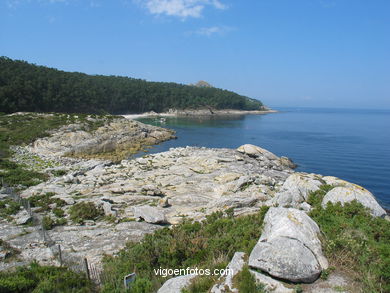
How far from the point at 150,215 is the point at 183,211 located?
2816 mm

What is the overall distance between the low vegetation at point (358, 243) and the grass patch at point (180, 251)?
2496 mm

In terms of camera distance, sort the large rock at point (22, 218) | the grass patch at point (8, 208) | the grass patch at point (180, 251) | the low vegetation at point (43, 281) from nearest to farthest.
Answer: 1. the low vegetation at point (43, 281)
2. the grass patch at point (180, 251)
3. the large rock at point (22, 218)
4. the grass patch at point (8, 208)

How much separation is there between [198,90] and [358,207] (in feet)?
623

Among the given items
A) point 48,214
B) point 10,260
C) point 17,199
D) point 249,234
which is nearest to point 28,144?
point 17,199

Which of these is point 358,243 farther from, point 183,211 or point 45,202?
point 45,202

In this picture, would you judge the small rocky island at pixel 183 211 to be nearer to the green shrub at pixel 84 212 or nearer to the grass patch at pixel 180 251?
the green shrub at pixel 84 212

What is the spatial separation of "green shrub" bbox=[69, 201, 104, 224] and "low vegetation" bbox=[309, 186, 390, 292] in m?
12.9

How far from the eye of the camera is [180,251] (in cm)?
1104

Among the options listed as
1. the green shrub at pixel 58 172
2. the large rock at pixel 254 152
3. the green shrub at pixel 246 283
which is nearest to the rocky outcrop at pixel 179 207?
the green shrub at pixel 246 283

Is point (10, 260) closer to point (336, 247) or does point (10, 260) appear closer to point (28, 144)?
point (336, 247)

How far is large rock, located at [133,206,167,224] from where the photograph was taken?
16328 mm

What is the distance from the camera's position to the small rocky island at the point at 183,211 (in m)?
7.79

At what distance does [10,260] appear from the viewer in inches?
464

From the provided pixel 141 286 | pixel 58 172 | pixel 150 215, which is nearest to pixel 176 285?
pixel 141 286
